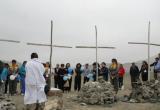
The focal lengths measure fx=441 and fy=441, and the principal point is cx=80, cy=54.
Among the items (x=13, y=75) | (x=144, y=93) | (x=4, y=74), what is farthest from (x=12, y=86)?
(x=144, y=93)

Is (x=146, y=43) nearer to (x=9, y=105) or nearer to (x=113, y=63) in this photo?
(x=113, y=63)

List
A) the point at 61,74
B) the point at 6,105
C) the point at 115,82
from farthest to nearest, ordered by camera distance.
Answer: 1. the point at 61,74
2. the point at 115,82
3. the point at 6,105

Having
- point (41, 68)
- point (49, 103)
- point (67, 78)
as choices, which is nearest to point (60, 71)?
point (67, 78)

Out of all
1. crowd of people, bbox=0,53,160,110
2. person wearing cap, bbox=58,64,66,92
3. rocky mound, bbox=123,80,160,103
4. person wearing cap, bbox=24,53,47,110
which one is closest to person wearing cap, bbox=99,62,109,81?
crowd of people, bbox=0,53,160,110

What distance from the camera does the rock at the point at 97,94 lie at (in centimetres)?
1931

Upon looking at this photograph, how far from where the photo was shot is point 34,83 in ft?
39.1

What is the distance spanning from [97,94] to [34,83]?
790 cm

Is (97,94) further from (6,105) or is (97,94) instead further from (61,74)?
(6,105)

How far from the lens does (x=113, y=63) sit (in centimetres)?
2120

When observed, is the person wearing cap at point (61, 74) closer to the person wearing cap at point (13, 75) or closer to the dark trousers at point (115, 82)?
the person wearing cap at point (13, 75)

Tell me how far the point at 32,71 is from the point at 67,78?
1122cm

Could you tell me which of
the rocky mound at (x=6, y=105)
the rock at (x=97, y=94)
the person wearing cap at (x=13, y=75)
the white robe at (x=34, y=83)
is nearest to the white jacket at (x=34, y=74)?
the white robe at (x=34, y=83)

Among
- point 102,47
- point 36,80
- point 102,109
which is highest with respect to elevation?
point 102,47

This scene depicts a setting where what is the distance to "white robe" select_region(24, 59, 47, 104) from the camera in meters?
11.9
